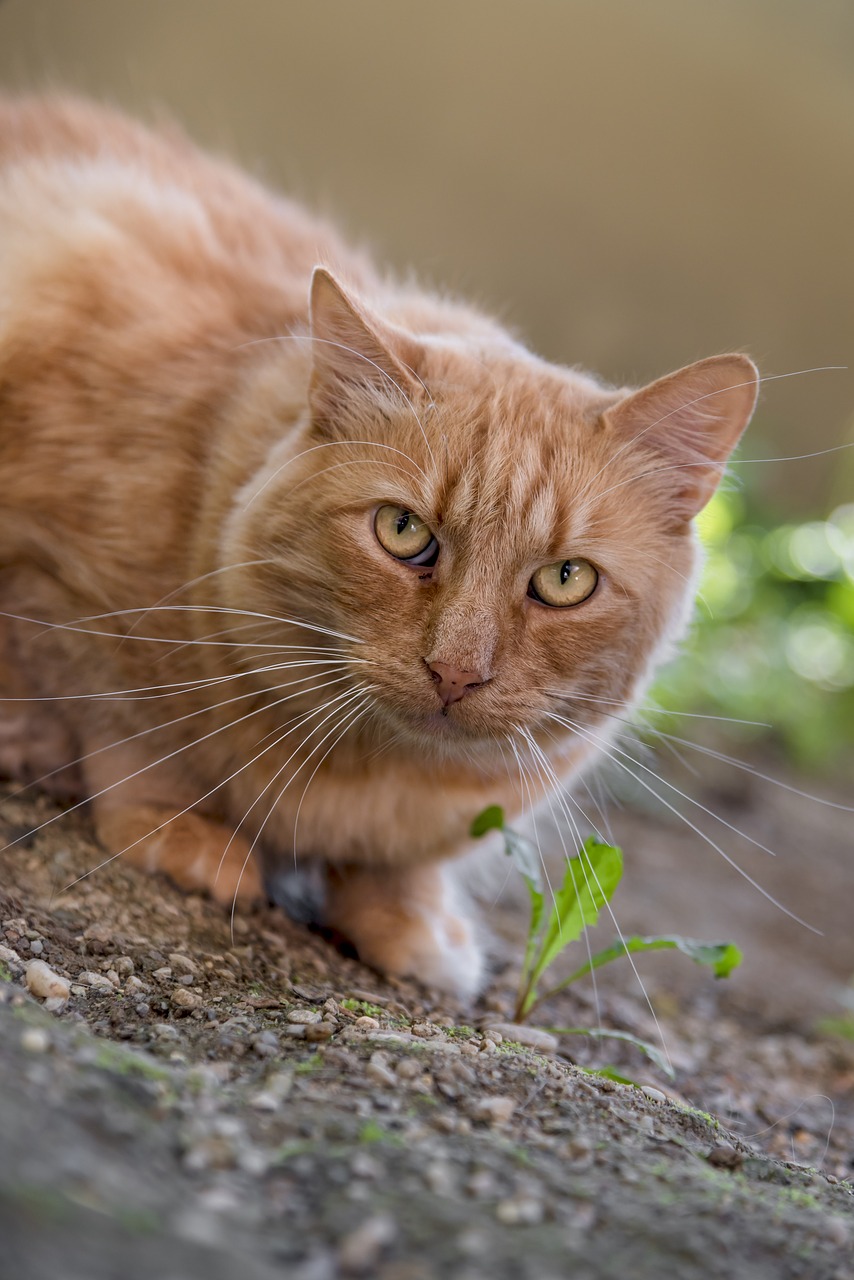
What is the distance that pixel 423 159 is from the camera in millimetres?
5371

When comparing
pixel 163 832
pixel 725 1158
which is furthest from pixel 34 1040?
pixel 163 832

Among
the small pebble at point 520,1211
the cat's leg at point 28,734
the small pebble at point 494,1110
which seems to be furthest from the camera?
the cat's leg at point 28,734

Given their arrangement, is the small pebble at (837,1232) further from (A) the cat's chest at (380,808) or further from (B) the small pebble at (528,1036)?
(A) the cat's chest at (380,808)

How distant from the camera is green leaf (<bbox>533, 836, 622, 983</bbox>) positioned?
1964mm

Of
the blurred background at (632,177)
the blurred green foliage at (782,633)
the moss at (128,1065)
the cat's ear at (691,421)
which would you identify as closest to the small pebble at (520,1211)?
the moss at (128,1065)

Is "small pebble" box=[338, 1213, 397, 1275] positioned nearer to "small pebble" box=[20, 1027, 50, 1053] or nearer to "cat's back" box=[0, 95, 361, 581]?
"small pebble" box=[20, 1027, 50, 1053]

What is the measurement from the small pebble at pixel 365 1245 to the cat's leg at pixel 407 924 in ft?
3.85

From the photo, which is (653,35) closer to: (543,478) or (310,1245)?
(543,478)

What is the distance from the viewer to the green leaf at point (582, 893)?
1964mm

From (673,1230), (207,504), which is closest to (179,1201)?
(673,1230)

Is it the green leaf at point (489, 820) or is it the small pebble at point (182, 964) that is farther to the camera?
the green leaf at point (489, 820)

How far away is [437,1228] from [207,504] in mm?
1383

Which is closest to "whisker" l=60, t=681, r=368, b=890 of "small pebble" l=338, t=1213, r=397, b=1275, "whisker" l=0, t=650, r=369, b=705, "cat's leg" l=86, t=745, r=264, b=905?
"cat's leg" l=86, t=745, r=264, b=905

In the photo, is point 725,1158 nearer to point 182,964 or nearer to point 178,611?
point 182,964
